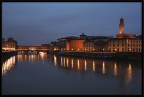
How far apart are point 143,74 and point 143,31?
0.20 metres

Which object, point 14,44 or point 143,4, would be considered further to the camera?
point 14,44

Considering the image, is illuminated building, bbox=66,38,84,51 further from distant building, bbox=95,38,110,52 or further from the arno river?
the arno river

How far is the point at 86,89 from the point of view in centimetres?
519

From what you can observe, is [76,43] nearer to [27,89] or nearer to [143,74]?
[27,89]

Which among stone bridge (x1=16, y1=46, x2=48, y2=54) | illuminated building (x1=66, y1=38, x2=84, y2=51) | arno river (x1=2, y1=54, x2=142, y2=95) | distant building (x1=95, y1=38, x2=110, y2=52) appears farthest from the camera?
stone bridge (x1=16, y1=46, x2=48, y2=54)

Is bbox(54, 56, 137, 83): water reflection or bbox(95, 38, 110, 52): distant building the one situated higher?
bbox(95, 38, 110, 52): distant building

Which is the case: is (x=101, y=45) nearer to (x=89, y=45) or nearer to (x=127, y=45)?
(x=89, y=45)

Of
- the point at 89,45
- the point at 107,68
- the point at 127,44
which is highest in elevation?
the point at 127,44

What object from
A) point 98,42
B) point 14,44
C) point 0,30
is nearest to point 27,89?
point 0,30

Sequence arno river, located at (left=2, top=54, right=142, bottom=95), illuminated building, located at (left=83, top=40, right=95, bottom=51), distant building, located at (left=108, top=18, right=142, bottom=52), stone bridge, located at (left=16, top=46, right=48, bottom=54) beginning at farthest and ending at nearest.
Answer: stone bridge, located at (left=16, top=46, right=48, bottom=54)
illuminated building, located at (left=83, top=40, right=95, bottom=51)
distant building, located at (left=108, top=18, right=142, bottom=52)
arno river, located at (left=2, top=54, right=142, bottom=95)

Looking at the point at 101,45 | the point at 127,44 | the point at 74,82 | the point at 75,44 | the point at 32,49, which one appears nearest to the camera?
the point at 74,82

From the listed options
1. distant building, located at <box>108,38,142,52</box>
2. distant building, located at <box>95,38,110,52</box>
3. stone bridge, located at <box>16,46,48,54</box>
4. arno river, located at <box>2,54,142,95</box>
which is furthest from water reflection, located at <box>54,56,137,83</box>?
stone bridge, located at <box>16,46,48,54</box>

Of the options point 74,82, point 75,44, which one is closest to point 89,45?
point 75,44

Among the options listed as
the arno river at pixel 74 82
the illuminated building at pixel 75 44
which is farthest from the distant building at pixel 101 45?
the arno river at pixel 74 82
